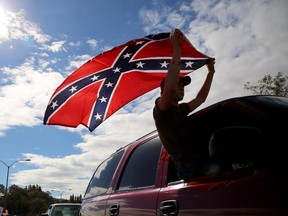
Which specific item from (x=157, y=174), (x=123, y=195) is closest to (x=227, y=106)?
(x=157, y=174)

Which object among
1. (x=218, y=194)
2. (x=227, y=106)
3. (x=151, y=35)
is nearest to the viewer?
(x=218, y=194)

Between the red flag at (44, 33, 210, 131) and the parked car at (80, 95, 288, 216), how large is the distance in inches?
60.8

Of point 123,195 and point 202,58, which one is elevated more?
point 202,58

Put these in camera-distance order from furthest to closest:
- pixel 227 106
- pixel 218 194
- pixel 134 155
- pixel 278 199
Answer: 1. pixel 134 155
2. pixel 227 106
3. pixel 218 194
4. pixel 278 199

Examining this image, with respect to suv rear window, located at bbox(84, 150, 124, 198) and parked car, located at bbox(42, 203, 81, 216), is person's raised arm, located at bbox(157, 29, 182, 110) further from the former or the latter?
parked car, located at bbox(42, 203, 81, 216)

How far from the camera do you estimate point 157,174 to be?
3779 mm

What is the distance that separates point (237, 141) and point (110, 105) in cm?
388

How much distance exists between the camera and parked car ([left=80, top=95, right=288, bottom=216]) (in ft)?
7.23

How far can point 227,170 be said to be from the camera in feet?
8.66

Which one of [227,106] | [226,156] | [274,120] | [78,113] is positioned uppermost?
[78,113]

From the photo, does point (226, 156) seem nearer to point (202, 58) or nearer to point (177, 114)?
point (177, 114)

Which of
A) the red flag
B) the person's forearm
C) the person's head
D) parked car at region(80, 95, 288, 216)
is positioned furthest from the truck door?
the red flag

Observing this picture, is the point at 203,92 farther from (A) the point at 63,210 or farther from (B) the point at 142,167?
(A) the point at 63,210

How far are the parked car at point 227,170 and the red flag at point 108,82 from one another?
60.8 inches
